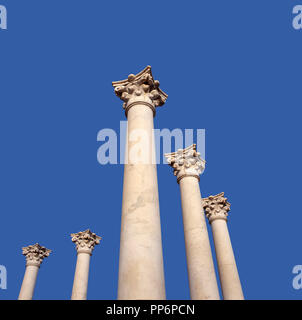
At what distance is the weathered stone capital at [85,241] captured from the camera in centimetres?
7081

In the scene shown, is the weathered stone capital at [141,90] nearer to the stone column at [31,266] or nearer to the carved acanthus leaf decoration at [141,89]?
the carved acanthus leaf decoration at [141,89]

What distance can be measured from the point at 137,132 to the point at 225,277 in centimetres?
3439

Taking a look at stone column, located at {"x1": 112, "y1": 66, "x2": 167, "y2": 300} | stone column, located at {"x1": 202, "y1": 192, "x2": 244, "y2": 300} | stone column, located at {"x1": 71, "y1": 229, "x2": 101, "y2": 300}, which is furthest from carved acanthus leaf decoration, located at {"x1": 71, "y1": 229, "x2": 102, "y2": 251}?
stone column, located at {"x1": 112, "y1": 66, "x2": 167, "y2": 300}

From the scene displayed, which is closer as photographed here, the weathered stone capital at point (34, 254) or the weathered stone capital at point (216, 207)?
the weathered stone capital at point (216, 207)

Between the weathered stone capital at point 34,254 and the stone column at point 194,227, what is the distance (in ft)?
166

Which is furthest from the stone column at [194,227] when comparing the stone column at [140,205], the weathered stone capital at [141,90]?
the stone column at [140,205]

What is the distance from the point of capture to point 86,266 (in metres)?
67.9

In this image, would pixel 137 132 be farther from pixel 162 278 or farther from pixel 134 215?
pixel 162 278

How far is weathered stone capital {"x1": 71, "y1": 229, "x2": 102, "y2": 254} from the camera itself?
7081 cm

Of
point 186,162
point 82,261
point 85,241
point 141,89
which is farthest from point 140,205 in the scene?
point 85,241

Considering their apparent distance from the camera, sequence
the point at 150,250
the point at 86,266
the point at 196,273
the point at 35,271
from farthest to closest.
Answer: the point at 35,271 < the point at 86,266 < the point at 196,273 < the point at 150,250
